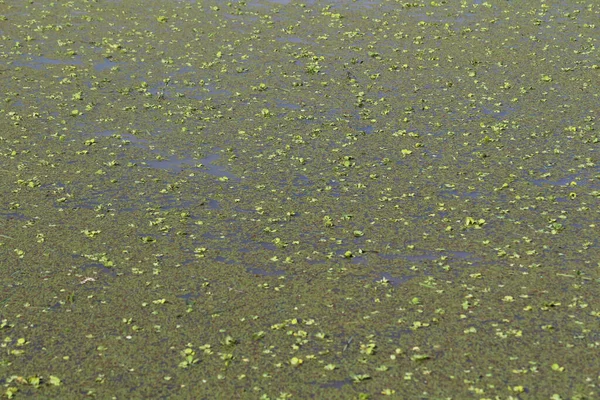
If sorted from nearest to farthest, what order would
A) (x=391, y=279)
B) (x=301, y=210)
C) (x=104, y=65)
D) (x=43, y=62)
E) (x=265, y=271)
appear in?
(x=391, y=279), (x=265, y=271), (x=301, y=210), (x=104, y=65), (x=43, y=62)

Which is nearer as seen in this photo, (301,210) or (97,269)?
(97,269)

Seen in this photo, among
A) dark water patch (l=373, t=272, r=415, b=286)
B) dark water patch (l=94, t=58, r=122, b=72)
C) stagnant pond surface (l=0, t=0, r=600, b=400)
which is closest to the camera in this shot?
stagnant pond surface (l=0, t=0, r=600, b=400)

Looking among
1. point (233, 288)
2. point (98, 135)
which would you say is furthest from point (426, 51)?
point (233, 288)

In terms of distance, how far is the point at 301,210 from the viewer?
32.0 feet

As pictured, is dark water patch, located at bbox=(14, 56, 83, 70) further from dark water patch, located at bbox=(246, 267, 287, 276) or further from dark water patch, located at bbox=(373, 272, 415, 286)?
dark water patch, located at bbox=(373, 272, 415, 286)

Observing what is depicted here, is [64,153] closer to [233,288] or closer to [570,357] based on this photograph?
[233,288]

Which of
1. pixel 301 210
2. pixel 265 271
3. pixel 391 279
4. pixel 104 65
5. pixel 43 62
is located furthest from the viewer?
pixel 43 62

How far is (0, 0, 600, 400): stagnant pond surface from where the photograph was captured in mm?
7152

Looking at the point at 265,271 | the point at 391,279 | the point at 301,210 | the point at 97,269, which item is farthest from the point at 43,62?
the point at 391,279

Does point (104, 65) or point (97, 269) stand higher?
point (97, 269)

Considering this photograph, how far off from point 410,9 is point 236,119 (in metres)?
6.74

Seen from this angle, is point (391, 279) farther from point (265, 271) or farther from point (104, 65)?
point (104, 65)

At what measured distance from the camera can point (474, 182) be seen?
1043 centimetres

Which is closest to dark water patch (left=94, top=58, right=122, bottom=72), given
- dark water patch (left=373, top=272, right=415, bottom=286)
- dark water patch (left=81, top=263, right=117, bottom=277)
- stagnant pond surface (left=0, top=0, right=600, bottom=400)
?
stagnant pond surface (left=0, top=0, right=600, bottom=400)
